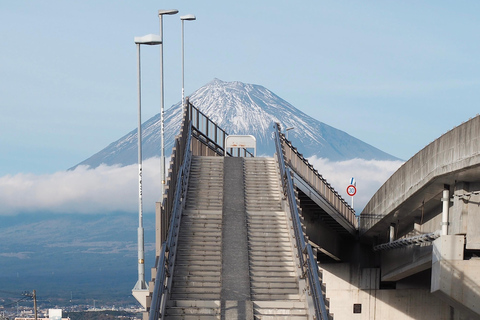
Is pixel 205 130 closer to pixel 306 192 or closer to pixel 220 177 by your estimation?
pixel 306 192

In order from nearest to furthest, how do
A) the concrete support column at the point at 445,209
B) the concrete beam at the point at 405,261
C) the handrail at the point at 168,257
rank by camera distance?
the handrail at the point at 168,257 → the concrete support column at the point at 445,209 → the concrete beam at the point at 405,261

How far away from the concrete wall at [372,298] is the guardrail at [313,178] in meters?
6.18

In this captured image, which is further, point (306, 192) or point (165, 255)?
point (306, 192)

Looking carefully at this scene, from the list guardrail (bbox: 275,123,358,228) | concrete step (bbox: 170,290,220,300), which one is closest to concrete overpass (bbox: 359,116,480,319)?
guardrail (bbox: 275,123,358,228)

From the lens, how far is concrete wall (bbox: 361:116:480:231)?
27281 mm

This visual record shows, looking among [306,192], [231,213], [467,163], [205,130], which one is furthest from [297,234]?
[205,130]

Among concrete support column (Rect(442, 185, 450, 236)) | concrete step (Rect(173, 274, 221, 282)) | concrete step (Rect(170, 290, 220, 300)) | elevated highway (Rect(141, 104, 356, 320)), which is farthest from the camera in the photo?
concrete support column (Rect(442, 185, 450, 236))

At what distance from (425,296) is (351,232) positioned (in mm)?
7216

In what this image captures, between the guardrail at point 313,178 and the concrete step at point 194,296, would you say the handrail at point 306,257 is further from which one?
the guardrail at point 313,178

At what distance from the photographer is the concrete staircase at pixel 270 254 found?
22.8 m

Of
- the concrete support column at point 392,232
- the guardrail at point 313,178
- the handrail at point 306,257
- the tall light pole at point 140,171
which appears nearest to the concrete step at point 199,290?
the handrail at point 306,257

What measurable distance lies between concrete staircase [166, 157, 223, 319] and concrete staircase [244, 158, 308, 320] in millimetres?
1033

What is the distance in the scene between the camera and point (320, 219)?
4900cm

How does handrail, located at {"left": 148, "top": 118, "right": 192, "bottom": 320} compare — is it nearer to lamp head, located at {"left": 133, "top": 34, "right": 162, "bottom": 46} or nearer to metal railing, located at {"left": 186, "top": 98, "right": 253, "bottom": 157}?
lamp head, located at {"left": 133, "top": 34, "right": 162, "bottom": 46}
